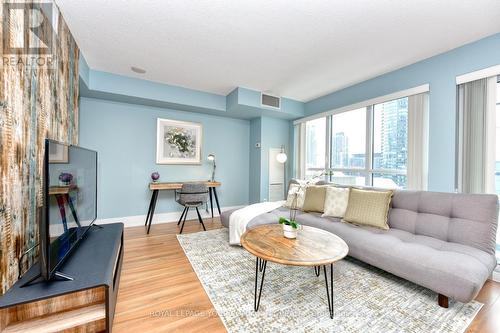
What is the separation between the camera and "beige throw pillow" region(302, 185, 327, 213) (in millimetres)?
2846

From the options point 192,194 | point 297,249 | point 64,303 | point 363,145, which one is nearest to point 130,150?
point 192,194

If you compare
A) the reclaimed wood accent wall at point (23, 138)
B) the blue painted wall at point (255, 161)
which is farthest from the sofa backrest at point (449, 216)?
the reclaimed wood accent wall at point (23, 138)

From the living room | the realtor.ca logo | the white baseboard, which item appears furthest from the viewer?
the white baseboard

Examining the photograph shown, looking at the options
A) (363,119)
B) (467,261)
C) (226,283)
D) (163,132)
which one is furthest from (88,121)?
(467,261)

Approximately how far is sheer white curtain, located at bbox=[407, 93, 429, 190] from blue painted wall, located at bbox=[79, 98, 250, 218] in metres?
3.23

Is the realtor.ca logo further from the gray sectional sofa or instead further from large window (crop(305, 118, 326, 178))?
large window (crop(305, 118, 326, 178))

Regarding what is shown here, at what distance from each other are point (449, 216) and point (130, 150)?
4429 mm

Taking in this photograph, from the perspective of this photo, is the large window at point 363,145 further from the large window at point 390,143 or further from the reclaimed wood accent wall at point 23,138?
the reclaimed wood accent wall at point 23,138

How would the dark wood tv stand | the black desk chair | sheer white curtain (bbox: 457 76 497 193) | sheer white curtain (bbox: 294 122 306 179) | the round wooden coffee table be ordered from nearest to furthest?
the dark wood tv stand
the round wooden coffee table
sheer white curtain (bbox: 457 76 497 193)
the black desk chair
sheer white curtain (bbox: 294 122 306 179)

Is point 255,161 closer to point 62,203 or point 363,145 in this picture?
point 363,145

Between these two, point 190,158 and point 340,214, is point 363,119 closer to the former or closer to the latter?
point 340,214

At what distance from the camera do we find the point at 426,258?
1581 mm

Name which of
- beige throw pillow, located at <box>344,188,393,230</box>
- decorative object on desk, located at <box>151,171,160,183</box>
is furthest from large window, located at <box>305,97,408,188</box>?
decorative object on desk, located at <box>151,171,160,183</box>

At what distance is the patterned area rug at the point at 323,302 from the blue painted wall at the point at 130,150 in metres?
2.12
